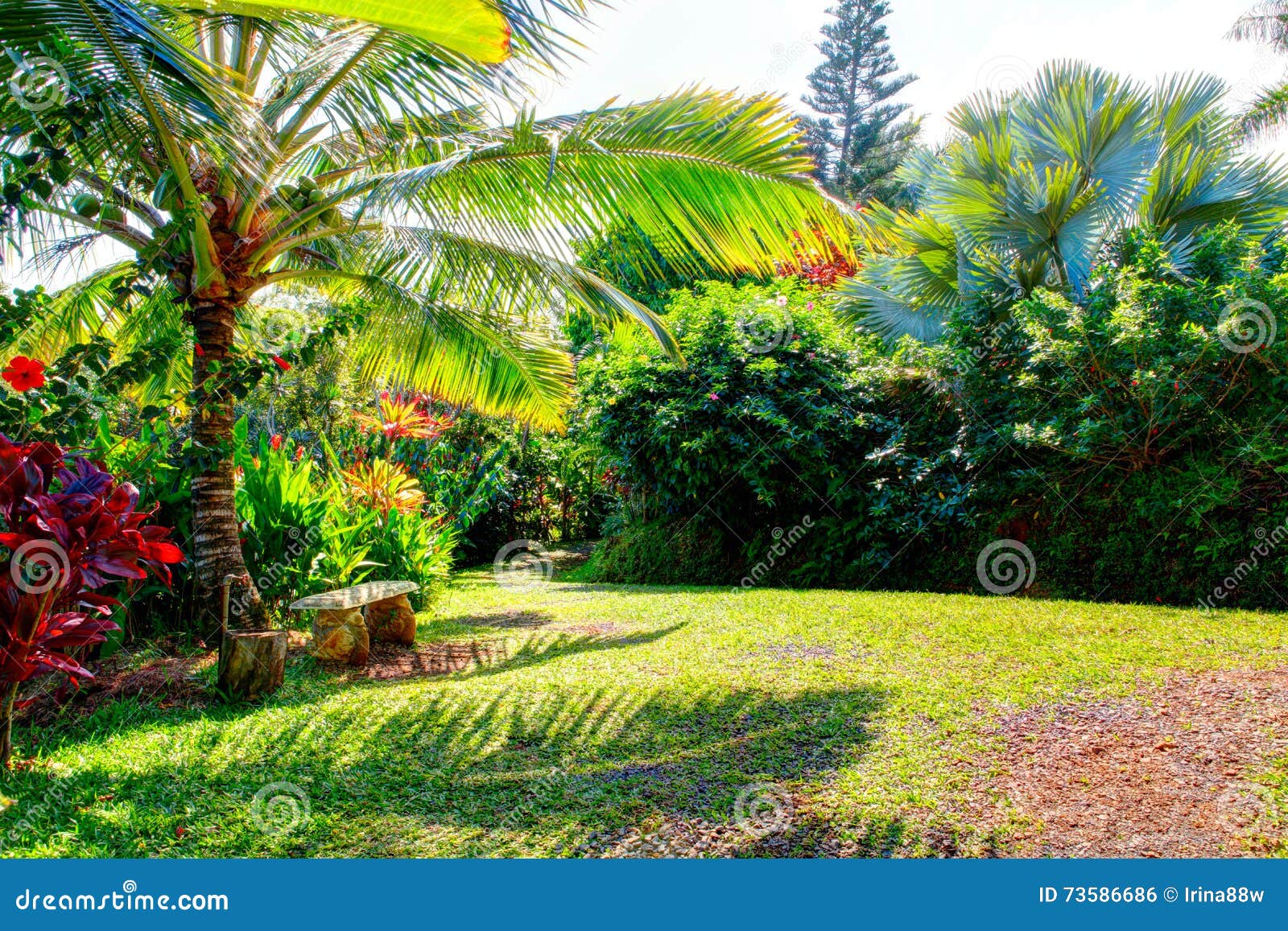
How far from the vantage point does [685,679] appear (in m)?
5.08

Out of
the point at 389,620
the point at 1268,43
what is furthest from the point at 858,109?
the point at 389,620

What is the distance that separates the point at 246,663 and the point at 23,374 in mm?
1946

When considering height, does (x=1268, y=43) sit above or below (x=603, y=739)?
above

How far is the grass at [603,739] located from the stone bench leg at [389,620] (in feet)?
1.43

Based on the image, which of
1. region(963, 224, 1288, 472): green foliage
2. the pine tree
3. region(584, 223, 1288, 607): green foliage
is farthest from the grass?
the pine tree

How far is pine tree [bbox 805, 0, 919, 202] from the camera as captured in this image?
26.8 meters

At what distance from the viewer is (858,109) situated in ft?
91.8

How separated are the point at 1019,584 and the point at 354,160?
24.6ft

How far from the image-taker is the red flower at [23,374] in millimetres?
3648

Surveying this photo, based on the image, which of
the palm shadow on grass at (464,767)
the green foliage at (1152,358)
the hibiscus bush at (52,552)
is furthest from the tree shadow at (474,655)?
the green foliage at (1152,358)

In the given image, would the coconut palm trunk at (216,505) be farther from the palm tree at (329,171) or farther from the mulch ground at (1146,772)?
the mulch ground at (1146,772)

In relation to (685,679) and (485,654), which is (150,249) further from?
(685,679)

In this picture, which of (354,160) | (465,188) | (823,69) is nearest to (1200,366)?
(465,188)

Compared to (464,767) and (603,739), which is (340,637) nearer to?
(464,767)
